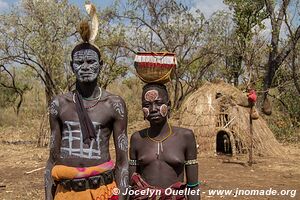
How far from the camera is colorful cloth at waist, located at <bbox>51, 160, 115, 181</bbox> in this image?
2.67 meters

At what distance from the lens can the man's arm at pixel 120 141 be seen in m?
→ 2.81

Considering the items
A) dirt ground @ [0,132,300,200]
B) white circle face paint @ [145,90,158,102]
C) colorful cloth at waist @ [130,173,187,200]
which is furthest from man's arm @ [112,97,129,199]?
dirt ground @ [0,132,300,200]

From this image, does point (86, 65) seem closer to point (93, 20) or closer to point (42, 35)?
point (93, 20)

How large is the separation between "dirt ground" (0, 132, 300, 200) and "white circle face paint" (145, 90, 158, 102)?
3.93 metres

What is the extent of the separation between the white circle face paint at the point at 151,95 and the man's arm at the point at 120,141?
14.9 inches

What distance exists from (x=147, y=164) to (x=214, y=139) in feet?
26.5

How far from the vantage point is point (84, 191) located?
2662 millimetres

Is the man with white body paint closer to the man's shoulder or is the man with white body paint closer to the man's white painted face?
the man's white painted face

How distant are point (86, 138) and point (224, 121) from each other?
8.75 metres

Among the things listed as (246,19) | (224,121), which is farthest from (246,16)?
(224,121)

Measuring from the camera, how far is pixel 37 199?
22.3 ft

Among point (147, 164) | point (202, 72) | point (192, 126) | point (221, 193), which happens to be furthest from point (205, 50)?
point (147, 164)

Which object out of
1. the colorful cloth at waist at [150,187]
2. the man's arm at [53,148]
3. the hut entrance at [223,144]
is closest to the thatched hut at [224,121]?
the hut entrance at [223,144]

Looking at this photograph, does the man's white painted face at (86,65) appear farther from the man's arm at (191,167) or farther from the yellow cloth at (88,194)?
the man's arm at (191,167)
